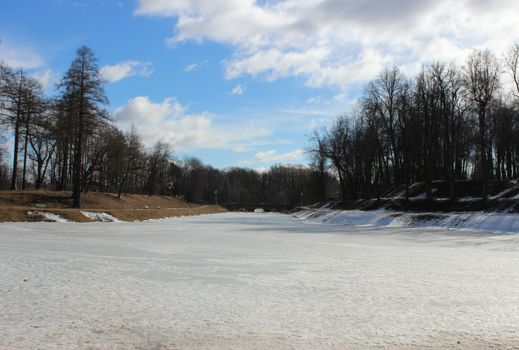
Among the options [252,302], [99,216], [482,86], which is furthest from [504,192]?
[252,302]

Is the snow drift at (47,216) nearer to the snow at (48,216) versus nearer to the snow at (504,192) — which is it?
the snow at (48,216)

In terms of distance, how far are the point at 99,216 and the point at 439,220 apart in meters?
29.3

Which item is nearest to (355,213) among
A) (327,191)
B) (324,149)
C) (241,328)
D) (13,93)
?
(324,149)

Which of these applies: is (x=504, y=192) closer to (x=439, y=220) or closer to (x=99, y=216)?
(x=439, y=220)

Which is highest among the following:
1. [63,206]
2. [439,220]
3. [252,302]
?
[63,206]

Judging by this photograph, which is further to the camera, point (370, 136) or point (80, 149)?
point (370, 136)

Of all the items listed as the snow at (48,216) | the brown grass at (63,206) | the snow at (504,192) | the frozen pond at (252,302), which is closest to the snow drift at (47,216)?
the snow at (48,216)

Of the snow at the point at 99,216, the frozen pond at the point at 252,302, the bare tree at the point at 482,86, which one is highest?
the bare tree at the point at 482,86

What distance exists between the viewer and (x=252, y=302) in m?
8.73

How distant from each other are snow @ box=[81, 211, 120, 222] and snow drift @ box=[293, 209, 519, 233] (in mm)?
23026

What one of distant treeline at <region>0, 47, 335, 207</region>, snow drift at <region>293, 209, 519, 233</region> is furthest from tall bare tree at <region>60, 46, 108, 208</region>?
snow drift at <region>293, 209, 519, 233</region>

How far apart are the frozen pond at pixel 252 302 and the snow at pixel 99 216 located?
2551 cm

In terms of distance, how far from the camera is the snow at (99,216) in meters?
40.3

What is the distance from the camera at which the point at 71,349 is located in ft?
19.0
